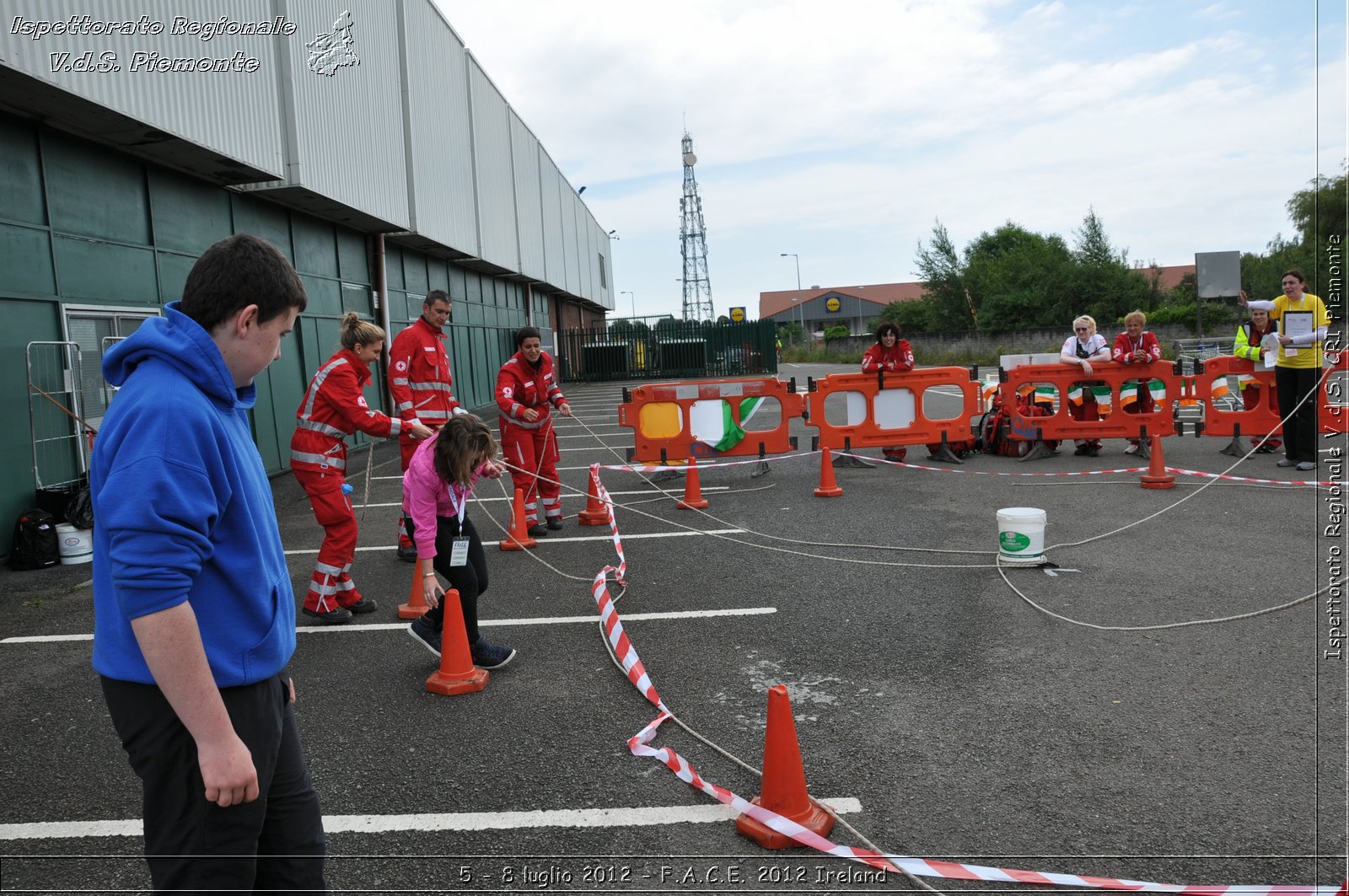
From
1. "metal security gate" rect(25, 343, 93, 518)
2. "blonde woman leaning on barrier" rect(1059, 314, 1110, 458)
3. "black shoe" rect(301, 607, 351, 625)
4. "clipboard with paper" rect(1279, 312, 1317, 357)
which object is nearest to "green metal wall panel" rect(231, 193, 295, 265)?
"metal security gate" rect(25, 343, 93, 518)

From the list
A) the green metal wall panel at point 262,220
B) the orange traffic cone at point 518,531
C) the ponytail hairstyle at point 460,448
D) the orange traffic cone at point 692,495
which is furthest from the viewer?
the green metal wall panel at point 262,220

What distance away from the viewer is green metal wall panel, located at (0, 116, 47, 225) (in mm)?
8750

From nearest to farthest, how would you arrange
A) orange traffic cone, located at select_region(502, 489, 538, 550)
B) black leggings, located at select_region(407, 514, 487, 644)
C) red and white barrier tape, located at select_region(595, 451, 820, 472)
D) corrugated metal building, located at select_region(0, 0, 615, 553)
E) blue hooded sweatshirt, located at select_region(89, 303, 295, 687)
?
blue hooded sweatshirt, located at select_region(89, 303, 295, 687), black leggings, located at select_region(407, 514, 487, 644), orange traffic cone, located at select_region(502, 489, 538, 550), corrugated metal building, located at select_region(0, 0, 615, 553), red and white barrier tape, located at select_region(595, 451, 820, 472)

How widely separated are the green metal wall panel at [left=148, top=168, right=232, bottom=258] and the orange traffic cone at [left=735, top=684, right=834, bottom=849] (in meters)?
10.6

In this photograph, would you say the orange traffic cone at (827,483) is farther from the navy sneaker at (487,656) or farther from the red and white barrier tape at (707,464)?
the navy sneaker at (487,656)

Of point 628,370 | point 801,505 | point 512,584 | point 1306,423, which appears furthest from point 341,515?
point 628,370

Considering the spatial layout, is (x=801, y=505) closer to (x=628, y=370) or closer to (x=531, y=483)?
(x=531, y=483)

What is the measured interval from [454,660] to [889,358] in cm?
886

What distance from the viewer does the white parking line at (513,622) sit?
616cm

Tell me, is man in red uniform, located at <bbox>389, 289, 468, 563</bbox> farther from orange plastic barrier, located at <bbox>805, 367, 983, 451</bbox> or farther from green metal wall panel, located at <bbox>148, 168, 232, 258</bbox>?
orange plastic barrier, located at <bbox>805, 367, 983, 451</bbox>

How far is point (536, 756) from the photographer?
4133 millimetres

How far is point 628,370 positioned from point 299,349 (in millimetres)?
26173

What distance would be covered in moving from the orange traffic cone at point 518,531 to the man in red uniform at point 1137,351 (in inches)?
325

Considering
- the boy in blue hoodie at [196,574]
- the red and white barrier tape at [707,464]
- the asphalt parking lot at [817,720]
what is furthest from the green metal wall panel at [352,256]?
the boy in blue hoodie at [196,574]
